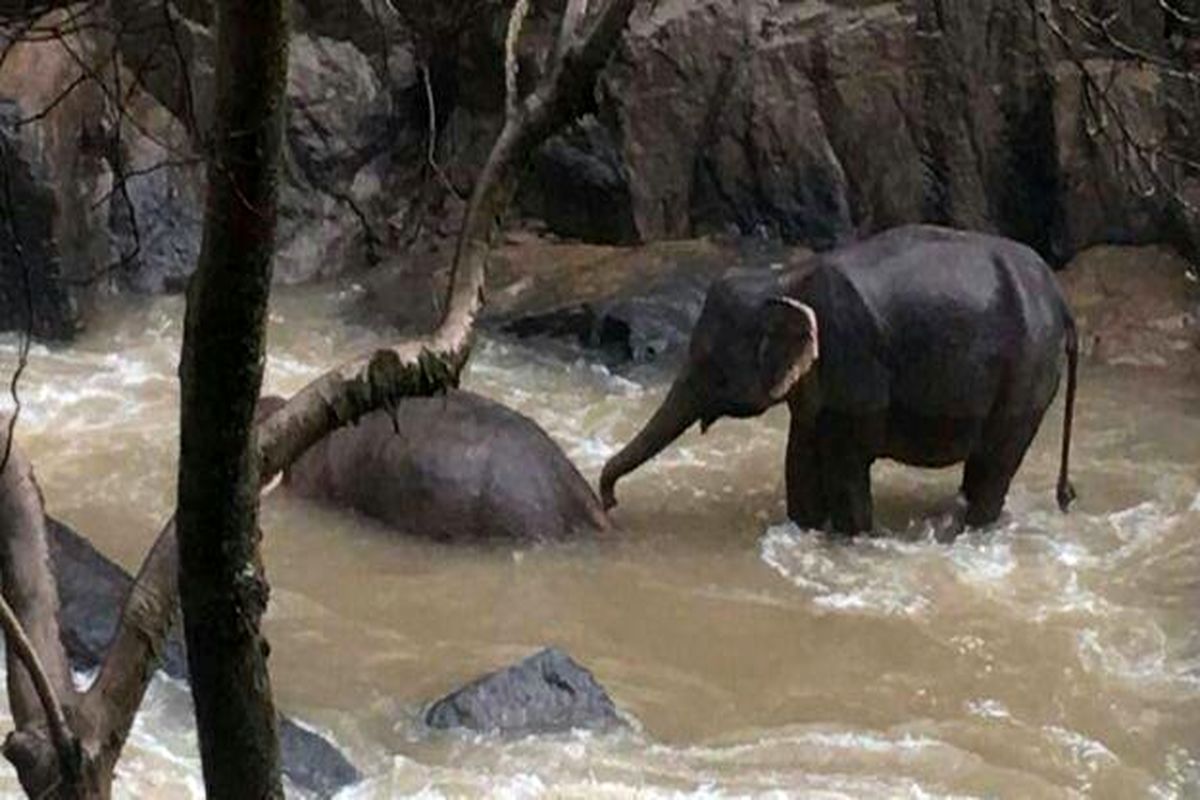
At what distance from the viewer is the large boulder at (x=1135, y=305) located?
943 centimetres

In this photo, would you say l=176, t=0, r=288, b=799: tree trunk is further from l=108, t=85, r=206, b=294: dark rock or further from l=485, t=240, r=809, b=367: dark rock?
l=108, t=85, r=206, b=294: dark rock

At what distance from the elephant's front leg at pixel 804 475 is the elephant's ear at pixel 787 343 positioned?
235mm

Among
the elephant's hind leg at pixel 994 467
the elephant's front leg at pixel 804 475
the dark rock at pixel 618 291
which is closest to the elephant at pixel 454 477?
the elephant's front leg at pixel 804 475

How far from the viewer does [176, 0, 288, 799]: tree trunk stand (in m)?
2.02

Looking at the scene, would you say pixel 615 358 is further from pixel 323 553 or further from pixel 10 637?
pixel 10 637

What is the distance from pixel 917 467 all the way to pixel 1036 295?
0.84 metres

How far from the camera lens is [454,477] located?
6.98m

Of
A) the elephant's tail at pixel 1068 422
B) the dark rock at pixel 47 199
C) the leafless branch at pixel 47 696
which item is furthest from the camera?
the dark rock at pixel 47 199

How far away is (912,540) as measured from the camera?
23.8 feet

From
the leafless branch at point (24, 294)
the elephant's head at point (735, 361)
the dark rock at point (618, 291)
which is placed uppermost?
the leafless branch at point (24, 294)

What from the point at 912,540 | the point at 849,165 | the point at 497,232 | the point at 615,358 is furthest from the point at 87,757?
the point at 849,165

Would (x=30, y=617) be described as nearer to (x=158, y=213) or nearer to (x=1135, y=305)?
(x=1135, y=305)

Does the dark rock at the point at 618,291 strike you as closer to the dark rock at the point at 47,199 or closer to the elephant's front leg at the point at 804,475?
the dark rock at the point at 47,199

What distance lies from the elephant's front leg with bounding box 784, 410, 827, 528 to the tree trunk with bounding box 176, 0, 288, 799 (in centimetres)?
493
